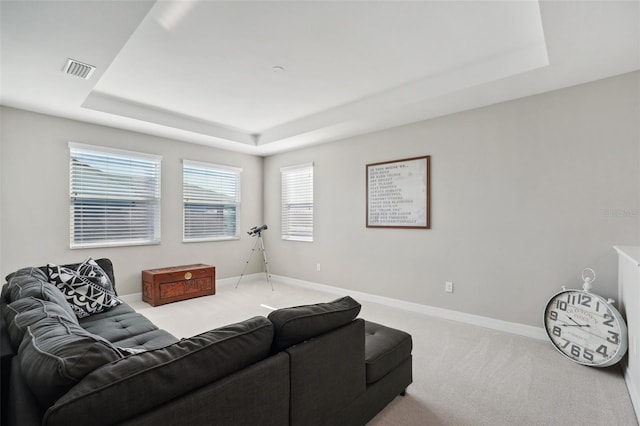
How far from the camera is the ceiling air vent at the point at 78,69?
102 inches

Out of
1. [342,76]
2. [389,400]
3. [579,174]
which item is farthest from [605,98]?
[389,400]

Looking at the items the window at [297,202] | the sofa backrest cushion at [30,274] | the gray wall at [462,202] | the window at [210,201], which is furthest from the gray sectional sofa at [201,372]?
the window at [297,202]

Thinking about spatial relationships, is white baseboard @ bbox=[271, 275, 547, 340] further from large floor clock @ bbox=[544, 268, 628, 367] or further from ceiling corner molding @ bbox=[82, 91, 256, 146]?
ceiling corner molding @ bbox=[82, 91, 256, 146]

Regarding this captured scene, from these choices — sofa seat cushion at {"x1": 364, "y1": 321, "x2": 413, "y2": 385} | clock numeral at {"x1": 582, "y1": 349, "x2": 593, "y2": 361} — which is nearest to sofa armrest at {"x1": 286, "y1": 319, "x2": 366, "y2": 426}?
sofa seat cushion at {"x1": 364, "y1": 321, "x2": 413, "y2": 385}

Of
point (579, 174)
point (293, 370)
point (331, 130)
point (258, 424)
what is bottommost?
point (258, 424)

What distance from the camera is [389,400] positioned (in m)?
2.02

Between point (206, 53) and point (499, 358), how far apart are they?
3.74 m

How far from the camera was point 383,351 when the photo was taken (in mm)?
1941

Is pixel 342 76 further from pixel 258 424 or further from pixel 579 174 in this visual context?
pixel 258 424

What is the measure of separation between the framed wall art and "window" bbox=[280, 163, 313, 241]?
1261mm

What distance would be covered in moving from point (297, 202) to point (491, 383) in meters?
4.03

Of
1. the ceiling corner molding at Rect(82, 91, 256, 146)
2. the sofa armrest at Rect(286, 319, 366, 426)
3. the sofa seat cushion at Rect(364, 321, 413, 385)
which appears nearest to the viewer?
the sofa armrest at Rect(286, 319, 366, 426)

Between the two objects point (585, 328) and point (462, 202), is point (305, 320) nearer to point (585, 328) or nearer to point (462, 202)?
point (585, 328)

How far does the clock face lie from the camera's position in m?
2.41
